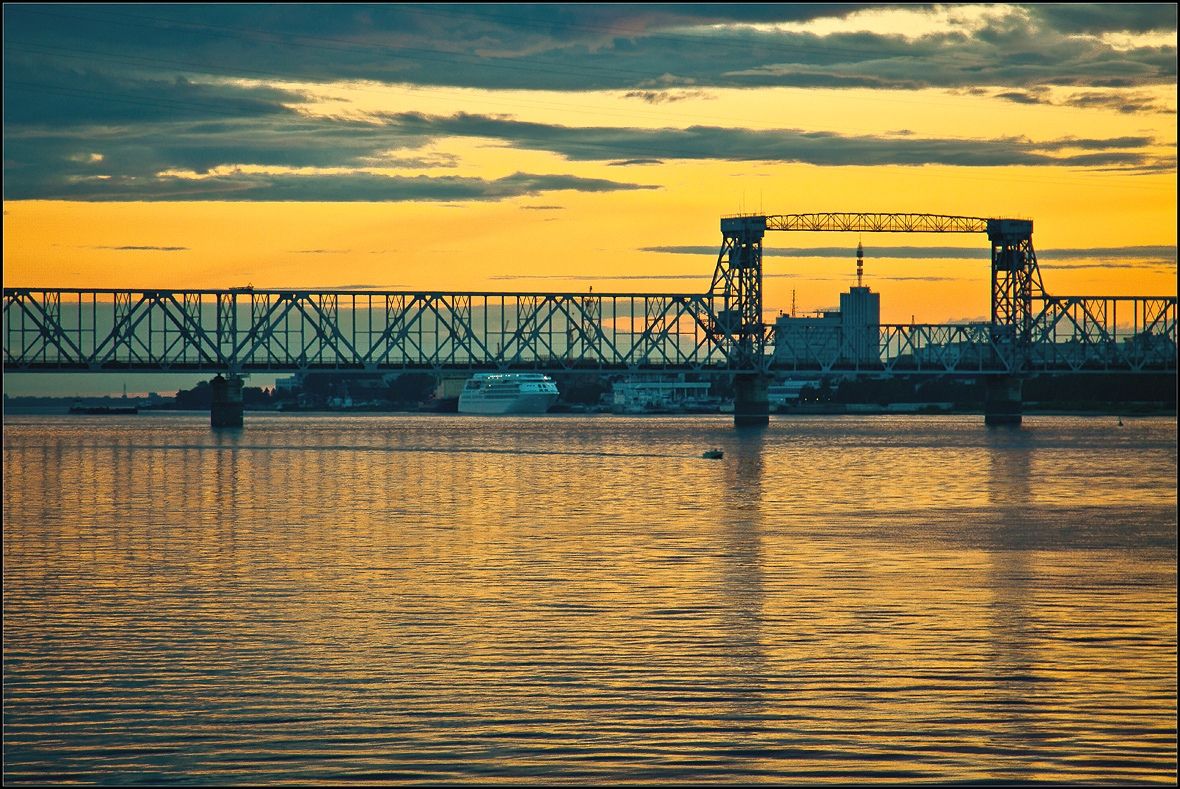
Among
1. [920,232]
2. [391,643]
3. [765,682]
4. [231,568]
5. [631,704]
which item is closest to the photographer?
[631,704]

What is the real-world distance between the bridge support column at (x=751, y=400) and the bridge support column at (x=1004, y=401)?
25913 mm

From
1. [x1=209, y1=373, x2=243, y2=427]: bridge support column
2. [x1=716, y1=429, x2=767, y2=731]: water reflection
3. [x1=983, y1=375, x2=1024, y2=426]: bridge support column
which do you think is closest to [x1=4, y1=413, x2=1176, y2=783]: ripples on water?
[x1=716, y1=429, x2=767, y2=731]: water reflection

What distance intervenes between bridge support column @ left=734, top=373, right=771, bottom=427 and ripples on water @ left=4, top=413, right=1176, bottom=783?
125 metres

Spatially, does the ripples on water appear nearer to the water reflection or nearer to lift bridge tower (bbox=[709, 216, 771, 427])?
the water reflection

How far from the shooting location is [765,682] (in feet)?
71.6

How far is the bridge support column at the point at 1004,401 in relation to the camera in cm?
18725

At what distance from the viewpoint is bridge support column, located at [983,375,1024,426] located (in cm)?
18725

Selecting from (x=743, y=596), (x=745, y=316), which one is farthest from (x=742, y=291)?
(x=743, y=596)

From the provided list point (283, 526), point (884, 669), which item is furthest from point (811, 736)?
point (283, 526)

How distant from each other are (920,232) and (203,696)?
176 metres

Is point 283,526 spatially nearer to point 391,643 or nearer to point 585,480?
point 391,643

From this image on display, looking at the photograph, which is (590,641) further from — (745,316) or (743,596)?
(745,316)

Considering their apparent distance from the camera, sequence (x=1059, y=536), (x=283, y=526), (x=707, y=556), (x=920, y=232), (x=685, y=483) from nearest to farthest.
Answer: (x=707, y=556)
(x=1059, y=536)
(x=283, y=526)
(x=685, y=483)
(x=920, y=232)

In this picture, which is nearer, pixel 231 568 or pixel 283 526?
pixel 231 568
